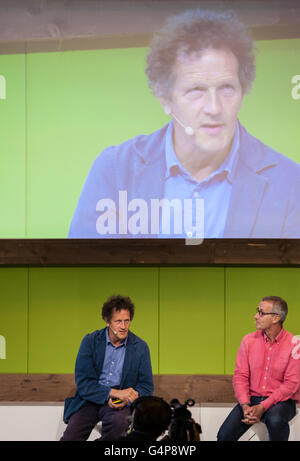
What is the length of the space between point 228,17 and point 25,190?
1650 millimetres

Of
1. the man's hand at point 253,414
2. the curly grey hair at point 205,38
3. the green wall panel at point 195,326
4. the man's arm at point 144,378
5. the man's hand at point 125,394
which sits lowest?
the man's hand at point 253,414

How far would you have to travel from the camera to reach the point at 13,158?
11.7ft

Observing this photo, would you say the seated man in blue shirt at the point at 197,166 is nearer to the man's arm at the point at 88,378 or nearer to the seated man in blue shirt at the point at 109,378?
the seated man in blue shirt at the point at 109,378

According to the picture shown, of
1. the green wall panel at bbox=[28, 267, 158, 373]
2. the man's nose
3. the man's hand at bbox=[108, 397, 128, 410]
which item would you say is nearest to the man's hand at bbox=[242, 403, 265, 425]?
the man's hand at bbox=[108, 397, 128, 410]

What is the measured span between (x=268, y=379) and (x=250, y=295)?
61 cm

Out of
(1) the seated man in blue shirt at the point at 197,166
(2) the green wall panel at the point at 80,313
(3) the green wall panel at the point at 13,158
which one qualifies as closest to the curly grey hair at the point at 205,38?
(1) the seated man in blue shirt at the point at 197,166

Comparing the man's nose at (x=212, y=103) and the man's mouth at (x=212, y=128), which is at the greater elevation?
the man's nose at (x=212, y=103)

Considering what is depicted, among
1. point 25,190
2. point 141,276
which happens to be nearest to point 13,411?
point 141,276

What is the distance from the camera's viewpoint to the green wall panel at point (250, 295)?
3.52 metres

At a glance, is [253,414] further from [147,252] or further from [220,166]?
[220,166]

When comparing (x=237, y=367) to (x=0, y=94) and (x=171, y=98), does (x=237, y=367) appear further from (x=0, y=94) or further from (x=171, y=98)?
(x=0, y=94)

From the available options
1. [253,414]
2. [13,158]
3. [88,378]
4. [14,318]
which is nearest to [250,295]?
[253,414]

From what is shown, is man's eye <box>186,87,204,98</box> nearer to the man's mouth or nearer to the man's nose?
the man's nose

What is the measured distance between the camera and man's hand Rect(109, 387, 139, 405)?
3074 mm
